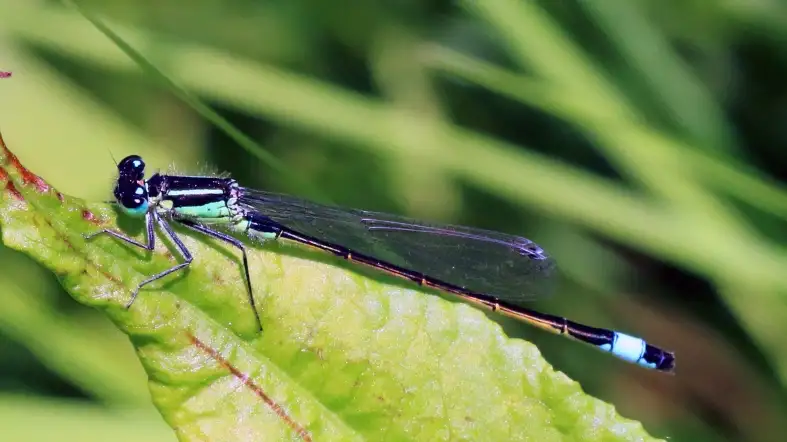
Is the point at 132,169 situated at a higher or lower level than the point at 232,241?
higher

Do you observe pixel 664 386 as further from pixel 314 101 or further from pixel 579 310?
pixel 314 101

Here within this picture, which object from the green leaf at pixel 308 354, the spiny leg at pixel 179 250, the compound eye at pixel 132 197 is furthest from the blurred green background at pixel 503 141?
the green leaf at pixel 308 354

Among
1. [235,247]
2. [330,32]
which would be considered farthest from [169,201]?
[330,32]

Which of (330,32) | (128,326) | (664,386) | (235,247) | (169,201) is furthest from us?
(330,32)

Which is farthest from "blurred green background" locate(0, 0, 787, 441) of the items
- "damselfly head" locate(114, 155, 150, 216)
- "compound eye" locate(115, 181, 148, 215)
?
"compound eye" locate(115, 181, 148, 215)

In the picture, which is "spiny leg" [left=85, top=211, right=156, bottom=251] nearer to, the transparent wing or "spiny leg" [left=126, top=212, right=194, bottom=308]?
"spiny leg" [left=126, top=212, right=194, bottom=308]

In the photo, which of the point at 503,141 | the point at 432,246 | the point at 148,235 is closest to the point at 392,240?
the point at 432,246

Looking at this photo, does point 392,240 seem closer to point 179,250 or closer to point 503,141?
point 503,141
